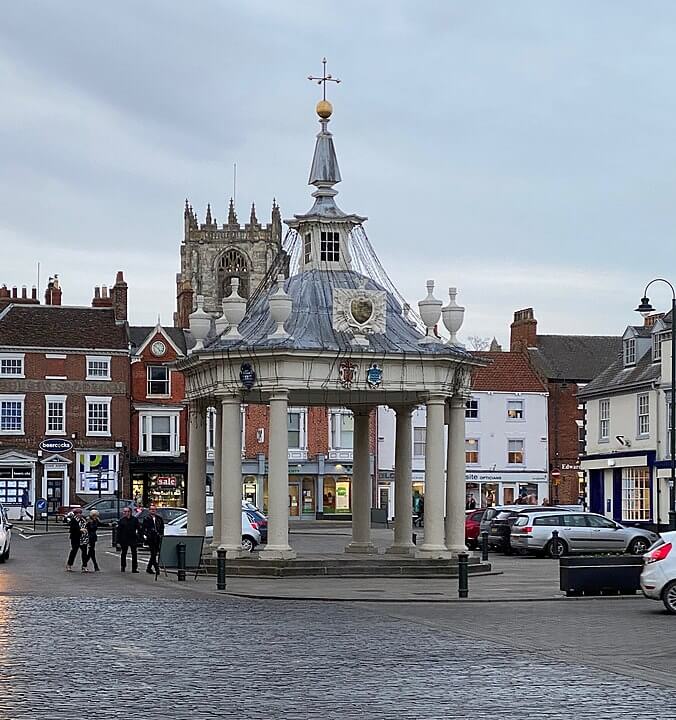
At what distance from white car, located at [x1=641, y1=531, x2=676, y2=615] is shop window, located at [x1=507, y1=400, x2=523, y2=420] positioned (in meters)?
64.2

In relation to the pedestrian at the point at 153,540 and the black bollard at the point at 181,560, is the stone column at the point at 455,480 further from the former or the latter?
the pedestrian at the point at 153,540

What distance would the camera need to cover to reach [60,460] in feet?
272

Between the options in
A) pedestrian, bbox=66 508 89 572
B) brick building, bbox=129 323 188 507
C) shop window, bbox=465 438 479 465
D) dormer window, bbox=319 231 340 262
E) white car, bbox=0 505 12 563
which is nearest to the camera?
pedestrian, bbox=66 508 89 572

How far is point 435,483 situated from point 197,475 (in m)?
6.54

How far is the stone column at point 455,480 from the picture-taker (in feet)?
119

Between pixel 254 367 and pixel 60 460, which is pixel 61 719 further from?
pixel 60 460

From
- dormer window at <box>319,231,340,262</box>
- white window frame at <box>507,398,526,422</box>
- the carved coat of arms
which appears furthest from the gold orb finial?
white window frame at <box>507,398,526,422</box>

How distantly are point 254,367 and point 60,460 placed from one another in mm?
50426

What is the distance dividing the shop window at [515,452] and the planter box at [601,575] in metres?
60.2

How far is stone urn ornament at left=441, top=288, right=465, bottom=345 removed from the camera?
36.8 m

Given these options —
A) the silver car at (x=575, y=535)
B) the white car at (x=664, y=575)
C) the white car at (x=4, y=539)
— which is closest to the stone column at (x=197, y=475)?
the white car at (x=4, y=539)

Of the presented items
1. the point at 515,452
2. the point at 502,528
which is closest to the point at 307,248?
the point at 502,528

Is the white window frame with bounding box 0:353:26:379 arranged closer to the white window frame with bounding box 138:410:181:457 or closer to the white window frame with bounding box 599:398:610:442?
the white window frame with bounding box 138:410:181:457

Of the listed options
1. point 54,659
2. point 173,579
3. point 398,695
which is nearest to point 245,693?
point 398,695
